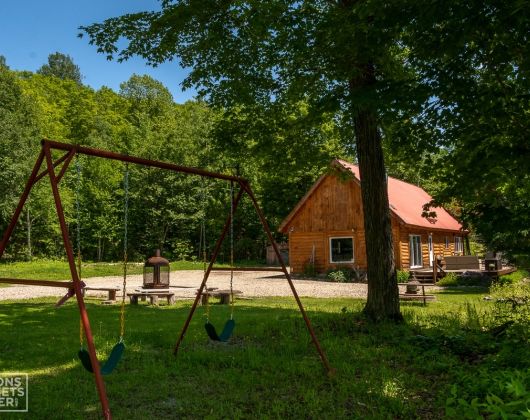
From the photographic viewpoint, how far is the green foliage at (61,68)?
88875 millimetres

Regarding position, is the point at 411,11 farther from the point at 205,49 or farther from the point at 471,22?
the point at 205,49

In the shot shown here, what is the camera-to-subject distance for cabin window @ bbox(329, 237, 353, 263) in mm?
26641

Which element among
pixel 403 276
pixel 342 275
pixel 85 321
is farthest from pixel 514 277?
pixel 85 321

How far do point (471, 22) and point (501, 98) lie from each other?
5.50 feet

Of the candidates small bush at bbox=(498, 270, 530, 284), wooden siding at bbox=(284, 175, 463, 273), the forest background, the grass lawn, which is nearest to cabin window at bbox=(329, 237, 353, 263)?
wooden siding at bbox=(284, 175, 463, 273)

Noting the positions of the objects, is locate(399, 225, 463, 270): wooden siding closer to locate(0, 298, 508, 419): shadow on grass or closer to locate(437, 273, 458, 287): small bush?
locate(437, 273, 458, 287): small bush

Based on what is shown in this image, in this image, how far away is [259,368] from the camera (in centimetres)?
664

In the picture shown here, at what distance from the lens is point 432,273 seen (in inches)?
926

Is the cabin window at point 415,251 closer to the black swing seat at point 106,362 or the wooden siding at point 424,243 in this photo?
the wooden siding at point 424,243

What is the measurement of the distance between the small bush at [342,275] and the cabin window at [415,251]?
13.6 feet

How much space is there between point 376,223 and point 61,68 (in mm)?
95355

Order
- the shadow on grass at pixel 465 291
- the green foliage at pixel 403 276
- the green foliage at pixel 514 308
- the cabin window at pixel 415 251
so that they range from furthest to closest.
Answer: the cabin window at pixel 415 251
the green foliage at pixel 403 276
the shadow on grass at pixel 465 291
the green foliage at pixel 514 308

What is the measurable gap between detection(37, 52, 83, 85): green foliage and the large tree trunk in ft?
293

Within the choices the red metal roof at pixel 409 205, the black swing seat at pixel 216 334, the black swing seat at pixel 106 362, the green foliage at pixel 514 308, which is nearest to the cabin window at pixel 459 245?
the red metal roof at pixel 409 205
